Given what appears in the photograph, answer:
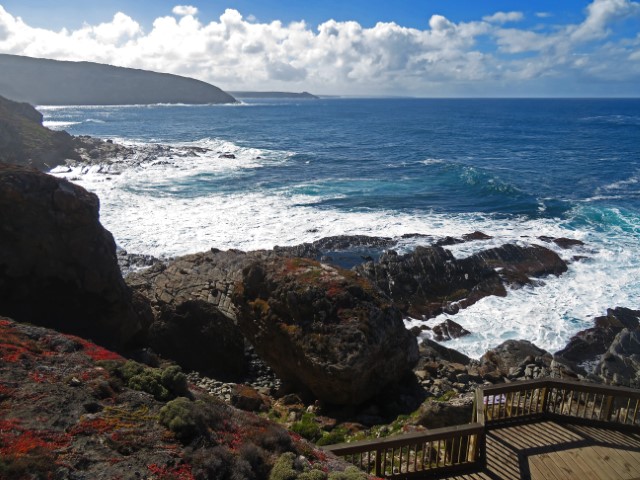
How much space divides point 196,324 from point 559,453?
42.7 feet

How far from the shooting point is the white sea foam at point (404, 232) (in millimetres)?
22984

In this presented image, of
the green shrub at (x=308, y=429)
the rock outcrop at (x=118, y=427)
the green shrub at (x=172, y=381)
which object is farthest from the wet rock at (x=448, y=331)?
the green shrub at (x=172, y=381)

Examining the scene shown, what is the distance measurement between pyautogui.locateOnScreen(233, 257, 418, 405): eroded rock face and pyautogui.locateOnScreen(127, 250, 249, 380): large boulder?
207 cm

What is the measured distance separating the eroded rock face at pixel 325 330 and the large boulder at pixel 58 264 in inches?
173

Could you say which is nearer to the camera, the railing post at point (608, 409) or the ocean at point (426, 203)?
the railing post at point (608, 409)

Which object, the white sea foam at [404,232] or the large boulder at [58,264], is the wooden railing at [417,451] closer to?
the large boulder at [58,264]

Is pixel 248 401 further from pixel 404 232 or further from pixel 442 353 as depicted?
pixel 404 232

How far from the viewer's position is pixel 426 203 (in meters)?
41.6

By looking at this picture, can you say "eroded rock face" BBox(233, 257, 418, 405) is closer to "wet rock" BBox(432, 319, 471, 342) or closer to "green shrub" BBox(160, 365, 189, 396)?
"green shrub" BBox(160, 365, 189, 396)

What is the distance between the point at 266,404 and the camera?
14.6m

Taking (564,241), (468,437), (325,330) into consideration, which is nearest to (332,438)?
(325,330)

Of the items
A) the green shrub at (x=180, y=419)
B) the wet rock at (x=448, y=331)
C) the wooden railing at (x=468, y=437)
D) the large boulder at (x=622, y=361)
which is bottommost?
the wet rock at (x=448, y=331)

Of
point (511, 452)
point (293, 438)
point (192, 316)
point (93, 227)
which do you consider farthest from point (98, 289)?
point (511, 452)

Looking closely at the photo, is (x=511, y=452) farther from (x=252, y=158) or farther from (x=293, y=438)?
(x=252, y=158)
